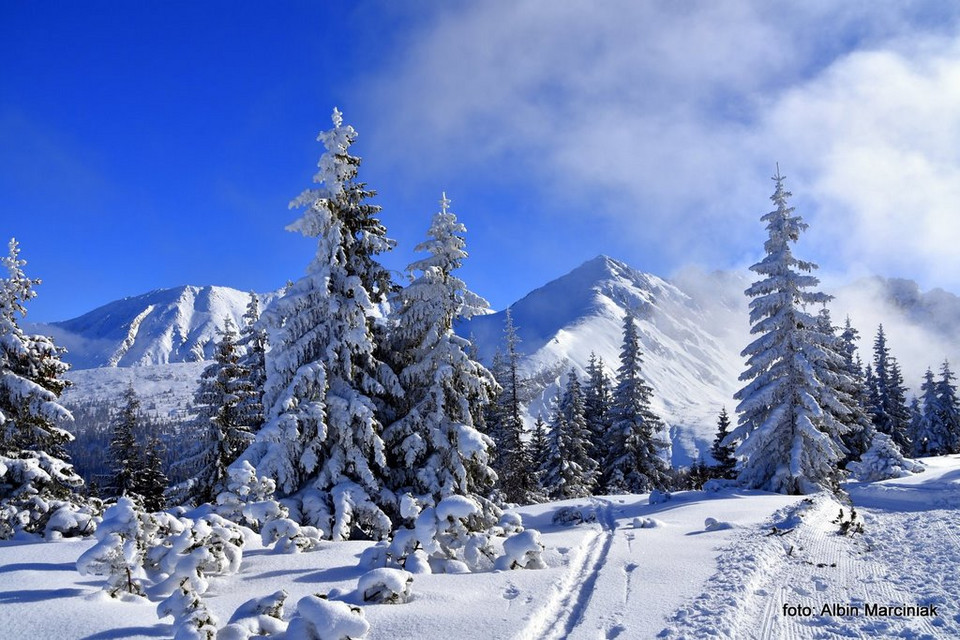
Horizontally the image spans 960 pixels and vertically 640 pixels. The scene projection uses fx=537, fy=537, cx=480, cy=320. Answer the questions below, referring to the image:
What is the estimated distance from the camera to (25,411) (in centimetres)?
1441

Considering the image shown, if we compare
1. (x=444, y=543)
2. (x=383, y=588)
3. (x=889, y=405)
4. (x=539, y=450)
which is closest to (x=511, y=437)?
(x=539, y=450)

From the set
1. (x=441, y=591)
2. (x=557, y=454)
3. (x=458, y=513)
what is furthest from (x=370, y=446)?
(x=557, y=454)

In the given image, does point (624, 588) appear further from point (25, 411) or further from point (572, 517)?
point (25, 411)

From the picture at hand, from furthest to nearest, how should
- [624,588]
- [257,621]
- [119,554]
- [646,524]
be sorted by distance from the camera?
[646,524] → [624,588] → [119,554] → [257,621]

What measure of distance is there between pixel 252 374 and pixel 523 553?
62.7ft

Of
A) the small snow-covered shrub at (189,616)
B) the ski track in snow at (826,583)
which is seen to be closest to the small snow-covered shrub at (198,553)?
the small snow-covered shrub at (189,616)

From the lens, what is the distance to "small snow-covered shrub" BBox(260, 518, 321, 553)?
8.94m

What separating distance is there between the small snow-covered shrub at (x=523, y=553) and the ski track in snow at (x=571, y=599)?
51 centimetres

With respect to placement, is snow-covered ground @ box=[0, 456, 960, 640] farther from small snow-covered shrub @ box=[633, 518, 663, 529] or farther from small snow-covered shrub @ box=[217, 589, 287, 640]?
small snow-covered shrub @ box=[633, 518, 663, 529]

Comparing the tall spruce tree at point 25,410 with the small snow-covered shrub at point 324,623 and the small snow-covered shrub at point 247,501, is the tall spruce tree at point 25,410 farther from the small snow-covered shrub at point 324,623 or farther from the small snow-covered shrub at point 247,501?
the small snow-covered shrub at point 324,623

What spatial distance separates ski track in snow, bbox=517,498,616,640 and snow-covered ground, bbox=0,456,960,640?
21 millimetres

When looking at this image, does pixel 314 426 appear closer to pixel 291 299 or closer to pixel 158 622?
pixel 291 299

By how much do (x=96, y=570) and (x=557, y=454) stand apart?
96.6 ft

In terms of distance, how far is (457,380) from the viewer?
1658 centimetres
